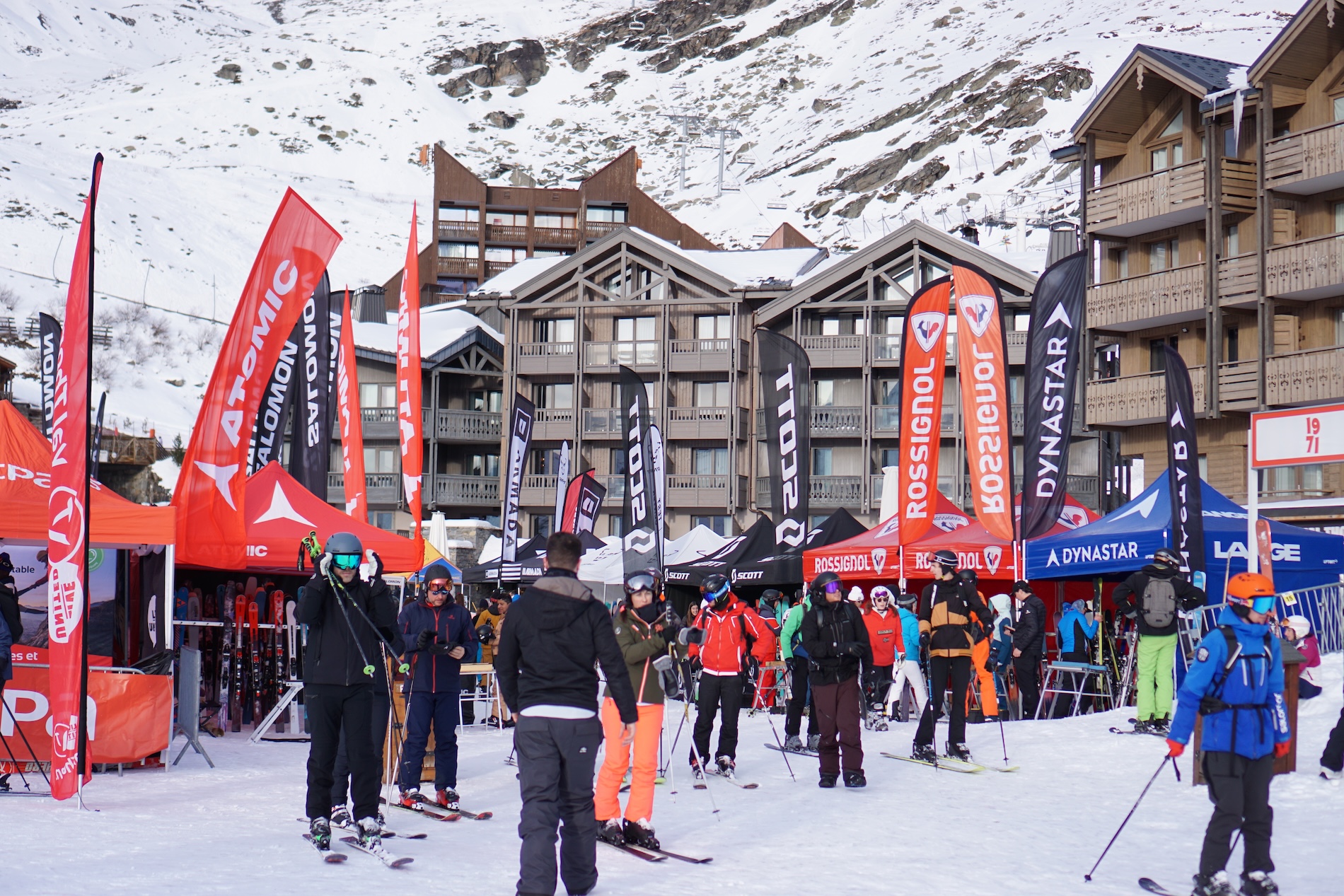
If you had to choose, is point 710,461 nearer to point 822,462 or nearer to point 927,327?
point 822,462

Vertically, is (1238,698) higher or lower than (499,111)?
lower

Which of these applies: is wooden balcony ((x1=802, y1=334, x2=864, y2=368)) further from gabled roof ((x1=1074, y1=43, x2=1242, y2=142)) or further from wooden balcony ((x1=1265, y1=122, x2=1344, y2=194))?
wooden balcony ((x1=1265, y1=122, x2=1344, y2=194))

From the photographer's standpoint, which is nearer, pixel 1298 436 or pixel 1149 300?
pixel 1298 436

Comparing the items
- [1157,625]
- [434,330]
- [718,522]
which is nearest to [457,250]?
[434,330]

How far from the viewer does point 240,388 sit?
12.4 meters

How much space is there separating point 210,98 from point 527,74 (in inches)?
1449

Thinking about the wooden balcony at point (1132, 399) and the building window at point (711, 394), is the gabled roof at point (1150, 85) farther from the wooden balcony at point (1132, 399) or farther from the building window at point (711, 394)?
the building window at point (711, 394)

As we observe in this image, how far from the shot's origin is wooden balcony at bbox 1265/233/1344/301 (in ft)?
90.8

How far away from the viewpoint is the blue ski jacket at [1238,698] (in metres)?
7.17

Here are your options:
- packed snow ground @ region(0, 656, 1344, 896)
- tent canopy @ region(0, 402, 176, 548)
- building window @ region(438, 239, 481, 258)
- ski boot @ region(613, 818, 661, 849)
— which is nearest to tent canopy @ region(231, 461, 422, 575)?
tent canopy @ region(0, 402, 176, 548)

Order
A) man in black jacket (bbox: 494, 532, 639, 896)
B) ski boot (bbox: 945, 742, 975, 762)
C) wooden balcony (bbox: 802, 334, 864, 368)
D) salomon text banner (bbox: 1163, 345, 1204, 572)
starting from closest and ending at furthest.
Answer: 1. man in black jacket (bbox: 494, 532, 639, 896)
2. ski boot (bbox: 945, 742, 975, 762)
3. salomon text banner (bbox: 1163, 345, 1204, 572)
4. wooden balcony (bbox: 802, 334, 864, 368)

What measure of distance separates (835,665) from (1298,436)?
434 cm

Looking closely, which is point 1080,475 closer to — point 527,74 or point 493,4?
point 527,74

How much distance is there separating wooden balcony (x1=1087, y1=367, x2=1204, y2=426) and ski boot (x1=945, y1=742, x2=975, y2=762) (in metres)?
19.1
